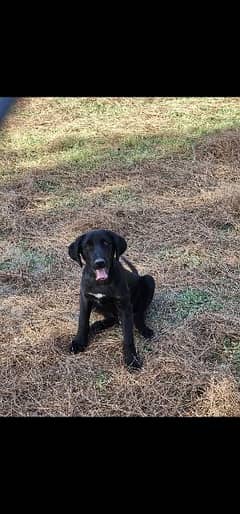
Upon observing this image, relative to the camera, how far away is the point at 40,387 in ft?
13.5

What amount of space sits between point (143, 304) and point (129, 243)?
6.03ft

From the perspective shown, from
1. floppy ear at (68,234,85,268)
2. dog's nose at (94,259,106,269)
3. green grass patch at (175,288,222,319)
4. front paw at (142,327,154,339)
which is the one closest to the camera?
dog's nose at (94,259,106,269)

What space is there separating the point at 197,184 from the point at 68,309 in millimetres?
3618

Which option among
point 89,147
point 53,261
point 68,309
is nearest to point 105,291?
point 68,309

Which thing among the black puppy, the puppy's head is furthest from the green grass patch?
the puppy's head

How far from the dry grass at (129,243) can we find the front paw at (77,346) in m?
0.05

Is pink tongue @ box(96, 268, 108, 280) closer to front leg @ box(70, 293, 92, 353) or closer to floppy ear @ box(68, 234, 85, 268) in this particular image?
floppy ear @ box(68, 234, 85, 268)

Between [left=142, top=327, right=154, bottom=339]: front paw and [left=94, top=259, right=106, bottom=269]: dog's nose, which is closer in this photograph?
[left=94, top=259, right=106, bottom=269]: dog's nose

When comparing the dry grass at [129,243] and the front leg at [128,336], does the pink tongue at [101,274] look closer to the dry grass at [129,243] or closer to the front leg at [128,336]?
the front leg at [128,336]

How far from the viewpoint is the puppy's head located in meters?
4.08

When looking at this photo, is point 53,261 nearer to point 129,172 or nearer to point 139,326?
point 139,326

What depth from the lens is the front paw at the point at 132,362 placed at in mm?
4234

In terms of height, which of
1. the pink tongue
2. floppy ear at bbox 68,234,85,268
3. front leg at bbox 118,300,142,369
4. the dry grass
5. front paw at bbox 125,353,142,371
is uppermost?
floppy ear at bbox 68,234,85,268

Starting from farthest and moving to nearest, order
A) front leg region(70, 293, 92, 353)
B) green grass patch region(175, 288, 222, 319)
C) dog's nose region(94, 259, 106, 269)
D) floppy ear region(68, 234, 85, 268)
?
1. green grass patch region(175, 288, 222, 319)
2. front leg region(70, 293, 92, 353)
3. floppy ear region(68, 234, 85, 268)
4. dog's nose region(94, 259, 106, 269)
